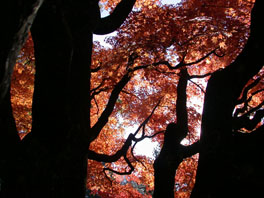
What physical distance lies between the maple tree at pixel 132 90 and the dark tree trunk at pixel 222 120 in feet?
0.07

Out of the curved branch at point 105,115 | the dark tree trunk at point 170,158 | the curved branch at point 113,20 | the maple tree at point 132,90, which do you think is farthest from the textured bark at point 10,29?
the dark tree trunk at point 170,158

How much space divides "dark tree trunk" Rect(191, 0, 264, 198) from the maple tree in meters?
0.02

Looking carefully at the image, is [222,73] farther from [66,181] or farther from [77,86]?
[66,181]

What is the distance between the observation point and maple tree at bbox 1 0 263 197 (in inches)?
127

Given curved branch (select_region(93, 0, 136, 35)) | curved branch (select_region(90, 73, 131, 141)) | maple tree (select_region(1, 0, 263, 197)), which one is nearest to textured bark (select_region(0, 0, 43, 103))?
maple tree (select_region(1, 0, 263, 197))

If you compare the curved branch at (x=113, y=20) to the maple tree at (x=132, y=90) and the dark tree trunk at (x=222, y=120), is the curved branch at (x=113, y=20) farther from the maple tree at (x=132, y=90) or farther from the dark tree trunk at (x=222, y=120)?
the dark tree trunk at (x=222, y=120)

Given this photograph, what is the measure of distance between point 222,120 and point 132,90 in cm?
1087

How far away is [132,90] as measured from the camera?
1442 cm

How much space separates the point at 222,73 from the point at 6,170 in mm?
4192

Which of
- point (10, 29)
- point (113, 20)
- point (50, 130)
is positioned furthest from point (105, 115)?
point (10, 29)

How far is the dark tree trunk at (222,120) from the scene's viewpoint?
323cm

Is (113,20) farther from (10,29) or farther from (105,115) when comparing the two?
(10,29)

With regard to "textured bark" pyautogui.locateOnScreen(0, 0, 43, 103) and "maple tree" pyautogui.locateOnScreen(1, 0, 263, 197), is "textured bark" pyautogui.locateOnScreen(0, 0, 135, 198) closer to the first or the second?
"maple tree" pyautogui.locateOnScreen(1, 0, 263, 197)

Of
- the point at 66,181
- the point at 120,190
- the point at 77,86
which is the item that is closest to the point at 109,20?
the point at 77,86
